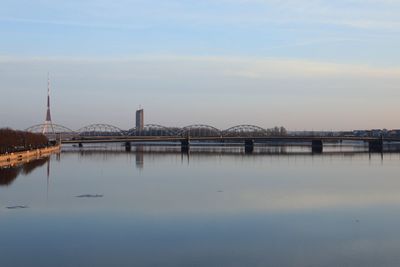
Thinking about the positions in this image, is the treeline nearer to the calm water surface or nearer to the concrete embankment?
the concrete embankment

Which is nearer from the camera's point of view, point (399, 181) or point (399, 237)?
point (399, 237)

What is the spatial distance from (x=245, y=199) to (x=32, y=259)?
1016 centimetres

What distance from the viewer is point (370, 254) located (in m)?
11.6

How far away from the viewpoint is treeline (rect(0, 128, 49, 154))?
48500 millimetres

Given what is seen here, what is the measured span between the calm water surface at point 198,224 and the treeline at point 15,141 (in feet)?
77.1

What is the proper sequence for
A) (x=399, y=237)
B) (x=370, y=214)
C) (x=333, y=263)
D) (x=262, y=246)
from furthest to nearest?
(x=370, y=214) → (x=399, y=237) → (x=262, y=246) → (x=333, y=263)

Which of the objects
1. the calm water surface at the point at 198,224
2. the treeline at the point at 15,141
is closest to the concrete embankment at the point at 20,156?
the treeline at the point at 15,141

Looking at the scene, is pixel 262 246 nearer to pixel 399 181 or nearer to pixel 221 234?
pixel 221 234

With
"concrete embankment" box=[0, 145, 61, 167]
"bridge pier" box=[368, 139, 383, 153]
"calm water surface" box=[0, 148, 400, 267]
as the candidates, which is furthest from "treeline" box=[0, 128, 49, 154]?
"bridge pier" box=[368, 139, 383, 153]

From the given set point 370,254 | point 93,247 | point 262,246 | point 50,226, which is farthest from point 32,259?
point 370,254

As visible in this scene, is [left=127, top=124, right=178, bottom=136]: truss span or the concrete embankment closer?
the concrete embankment

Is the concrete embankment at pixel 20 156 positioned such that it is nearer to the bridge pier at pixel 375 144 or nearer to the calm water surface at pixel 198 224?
the calm water surface at pixel 198 224

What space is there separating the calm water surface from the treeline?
77.1 ft

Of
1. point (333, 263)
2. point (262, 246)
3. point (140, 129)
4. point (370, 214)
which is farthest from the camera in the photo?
point (140, 129)
